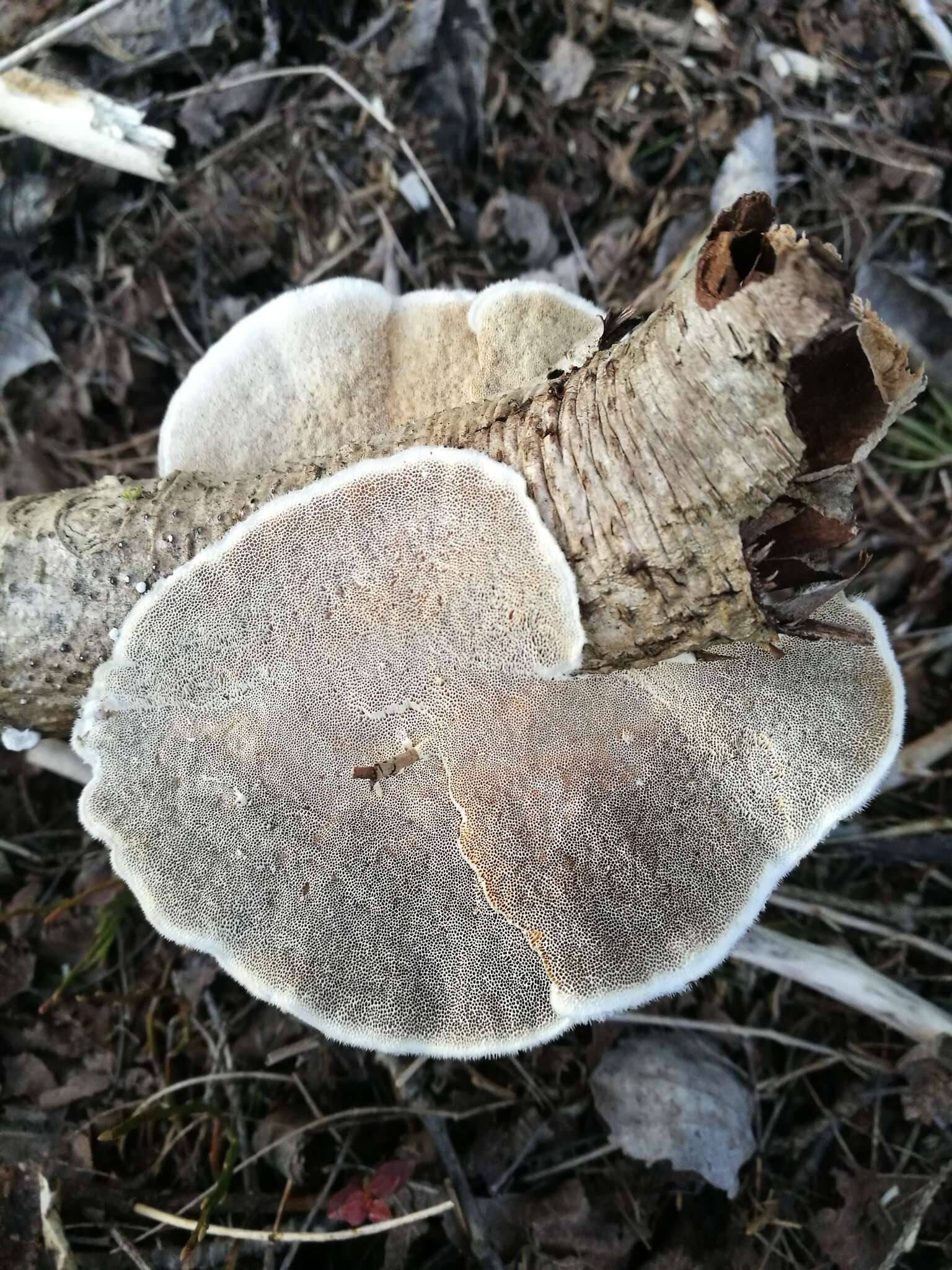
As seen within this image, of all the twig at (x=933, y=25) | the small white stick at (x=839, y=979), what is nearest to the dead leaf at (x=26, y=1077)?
the small white stick at (x=839, y=979)

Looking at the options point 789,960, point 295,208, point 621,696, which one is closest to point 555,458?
point 621,696

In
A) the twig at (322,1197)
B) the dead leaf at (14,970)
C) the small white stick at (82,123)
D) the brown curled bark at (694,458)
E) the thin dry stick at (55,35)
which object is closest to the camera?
the brown curled bark at (694,458)

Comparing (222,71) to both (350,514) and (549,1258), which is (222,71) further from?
(549,1258)

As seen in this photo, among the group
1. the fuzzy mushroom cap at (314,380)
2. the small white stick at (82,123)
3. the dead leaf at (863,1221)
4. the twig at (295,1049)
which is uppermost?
the small white stick at (82,123)

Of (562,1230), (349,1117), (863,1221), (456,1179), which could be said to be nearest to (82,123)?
(349,1117)

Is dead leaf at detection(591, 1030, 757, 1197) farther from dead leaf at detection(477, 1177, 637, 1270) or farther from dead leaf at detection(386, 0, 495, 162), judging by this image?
dead leaf at detection(386, 0, 495, 162)

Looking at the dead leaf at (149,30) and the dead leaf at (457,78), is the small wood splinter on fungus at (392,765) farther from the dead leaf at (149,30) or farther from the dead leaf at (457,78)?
the dead leaf at (149,30)

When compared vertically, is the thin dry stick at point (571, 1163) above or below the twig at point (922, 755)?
below
